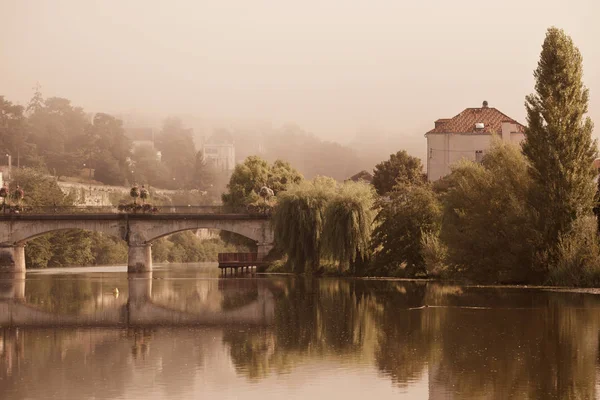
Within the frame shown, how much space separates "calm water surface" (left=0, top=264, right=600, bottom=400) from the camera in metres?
23.0

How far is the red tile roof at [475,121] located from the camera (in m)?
99.5

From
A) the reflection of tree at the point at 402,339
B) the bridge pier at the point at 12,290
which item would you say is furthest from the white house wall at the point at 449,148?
the reflection of tree at the point at 402,339

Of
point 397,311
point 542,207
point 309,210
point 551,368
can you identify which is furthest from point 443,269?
point 551,368

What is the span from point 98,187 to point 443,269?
137786 millimetres

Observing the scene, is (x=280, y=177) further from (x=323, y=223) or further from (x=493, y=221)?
(x=493, y=221)

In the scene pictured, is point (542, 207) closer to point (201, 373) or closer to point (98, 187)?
point (201, 373)

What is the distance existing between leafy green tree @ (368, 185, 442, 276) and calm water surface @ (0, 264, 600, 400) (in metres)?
16.0

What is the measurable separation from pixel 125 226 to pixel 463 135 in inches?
1215

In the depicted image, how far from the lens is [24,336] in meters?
33.9

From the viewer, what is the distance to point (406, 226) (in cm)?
6756

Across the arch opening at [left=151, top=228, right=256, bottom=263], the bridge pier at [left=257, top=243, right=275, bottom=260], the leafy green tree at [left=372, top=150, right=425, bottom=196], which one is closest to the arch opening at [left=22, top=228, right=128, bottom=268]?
the arch opening at [left=151, top=228, right=256, bottom=263]

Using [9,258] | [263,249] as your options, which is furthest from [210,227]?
[9,258]

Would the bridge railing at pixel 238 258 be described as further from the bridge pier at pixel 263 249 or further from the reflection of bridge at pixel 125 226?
the reflection of bridge at pixel 125 226

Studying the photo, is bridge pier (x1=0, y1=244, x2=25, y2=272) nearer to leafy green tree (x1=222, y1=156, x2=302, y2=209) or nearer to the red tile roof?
leafy green tree (x1=222, y1=156, x2=302, y2=209)
